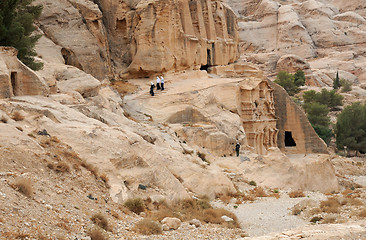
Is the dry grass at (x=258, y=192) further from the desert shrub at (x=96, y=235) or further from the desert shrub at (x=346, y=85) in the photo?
the desert shrub at (x=346, y=85)

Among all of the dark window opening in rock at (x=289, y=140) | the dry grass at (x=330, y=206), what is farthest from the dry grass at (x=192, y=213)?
the dark window opening in rock at (x=289, y=140)

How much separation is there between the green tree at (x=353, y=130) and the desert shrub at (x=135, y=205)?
31.8 metres

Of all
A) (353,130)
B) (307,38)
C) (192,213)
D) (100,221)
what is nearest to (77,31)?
(192,213)

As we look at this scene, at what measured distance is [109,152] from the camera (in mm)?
11406

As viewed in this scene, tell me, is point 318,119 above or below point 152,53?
below

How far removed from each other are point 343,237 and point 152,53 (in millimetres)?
20454

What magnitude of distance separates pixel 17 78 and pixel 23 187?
769cm

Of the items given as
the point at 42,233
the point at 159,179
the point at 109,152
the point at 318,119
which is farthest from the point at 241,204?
the point at 318,119

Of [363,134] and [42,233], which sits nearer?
[42,233]

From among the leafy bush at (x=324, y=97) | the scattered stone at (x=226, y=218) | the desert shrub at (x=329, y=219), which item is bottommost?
the leafy bush at (x=324, y=97)

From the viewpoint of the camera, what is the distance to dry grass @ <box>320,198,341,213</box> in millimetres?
12688

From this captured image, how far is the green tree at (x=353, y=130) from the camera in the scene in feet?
123

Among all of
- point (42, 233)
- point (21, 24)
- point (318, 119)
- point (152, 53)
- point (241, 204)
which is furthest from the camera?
point (318, 119)

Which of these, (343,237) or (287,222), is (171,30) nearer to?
(287,222)
